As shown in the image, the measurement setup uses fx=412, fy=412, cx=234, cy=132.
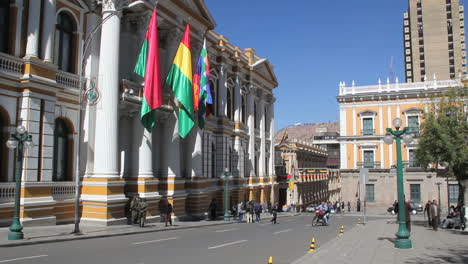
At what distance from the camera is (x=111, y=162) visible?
1939cm

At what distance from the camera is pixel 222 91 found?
35.0 meters

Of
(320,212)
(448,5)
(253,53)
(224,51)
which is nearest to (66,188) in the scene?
(320,212)

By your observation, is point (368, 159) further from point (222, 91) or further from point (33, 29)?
point (33, 29)

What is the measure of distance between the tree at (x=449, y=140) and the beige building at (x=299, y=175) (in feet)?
90.0

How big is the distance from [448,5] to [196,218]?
83.1 meters

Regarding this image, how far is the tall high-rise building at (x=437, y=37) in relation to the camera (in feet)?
281

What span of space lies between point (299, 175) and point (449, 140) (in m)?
36.5

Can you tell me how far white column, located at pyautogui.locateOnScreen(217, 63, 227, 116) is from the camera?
114 ft

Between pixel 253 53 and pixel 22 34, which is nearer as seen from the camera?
pixel 22 34

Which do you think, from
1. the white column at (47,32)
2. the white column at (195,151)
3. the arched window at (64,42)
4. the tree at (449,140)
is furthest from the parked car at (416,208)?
the white column at (47,32)

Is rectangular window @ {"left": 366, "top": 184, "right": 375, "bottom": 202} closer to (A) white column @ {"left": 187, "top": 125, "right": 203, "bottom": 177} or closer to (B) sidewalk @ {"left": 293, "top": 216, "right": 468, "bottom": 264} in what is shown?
(A) white column @ {"left": 187, "top": 125, "right": 203, "bottom": 177}

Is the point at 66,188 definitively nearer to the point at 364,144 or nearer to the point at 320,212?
the point at 320,212

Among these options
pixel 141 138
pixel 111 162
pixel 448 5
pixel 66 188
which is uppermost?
pixel 448 5

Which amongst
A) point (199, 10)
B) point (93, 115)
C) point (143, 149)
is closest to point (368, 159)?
point (199, 10)
